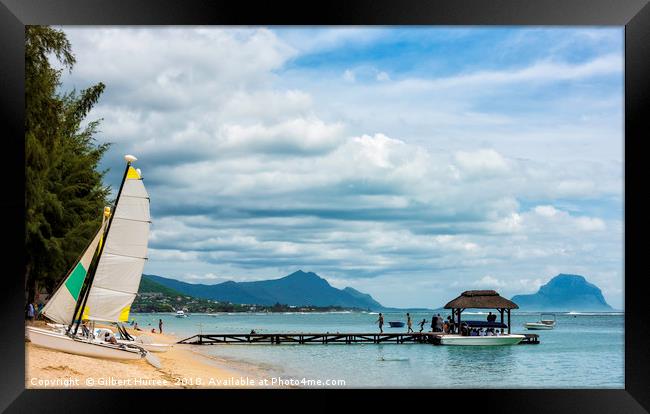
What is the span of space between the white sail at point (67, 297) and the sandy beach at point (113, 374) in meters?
0.68

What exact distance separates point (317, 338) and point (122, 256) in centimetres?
1375

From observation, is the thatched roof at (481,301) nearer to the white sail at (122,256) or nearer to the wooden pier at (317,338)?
the wooden pier at (317,338)

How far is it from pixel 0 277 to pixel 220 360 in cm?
1174

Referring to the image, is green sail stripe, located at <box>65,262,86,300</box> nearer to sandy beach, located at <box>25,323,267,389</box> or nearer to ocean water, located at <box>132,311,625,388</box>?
sandy beach, located at <box>25,323,267,389</box>

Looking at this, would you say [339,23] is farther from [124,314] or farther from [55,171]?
[55,171]

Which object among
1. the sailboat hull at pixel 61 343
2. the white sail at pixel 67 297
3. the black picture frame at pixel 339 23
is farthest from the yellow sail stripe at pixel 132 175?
the black picture frame at pixel 339 23

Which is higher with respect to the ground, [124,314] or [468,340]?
[124,314]

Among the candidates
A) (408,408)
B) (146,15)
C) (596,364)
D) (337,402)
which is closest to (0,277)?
(146,15)

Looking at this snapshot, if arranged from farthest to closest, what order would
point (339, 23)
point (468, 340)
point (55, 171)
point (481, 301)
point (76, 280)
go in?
point (468, 340)
point (481, 301)
point (55, 171)
point (76, 280)
point (339, 23)

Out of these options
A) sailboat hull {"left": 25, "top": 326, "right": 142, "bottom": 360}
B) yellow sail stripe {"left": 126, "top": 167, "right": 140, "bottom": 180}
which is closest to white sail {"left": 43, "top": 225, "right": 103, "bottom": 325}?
sailboat hull {"left": 25, "top": 326, "right": 142, "bottom": 360}

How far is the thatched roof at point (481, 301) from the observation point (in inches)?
821

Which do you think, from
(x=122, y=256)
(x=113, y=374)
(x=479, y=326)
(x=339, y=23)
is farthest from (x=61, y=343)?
(x=479, y=326)

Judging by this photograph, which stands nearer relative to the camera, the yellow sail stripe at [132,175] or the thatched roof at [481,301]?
the yellow sail stripe at [132,175]

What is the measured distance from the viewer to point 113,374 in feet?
36.7
